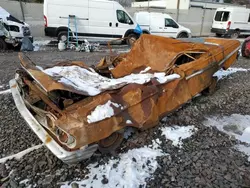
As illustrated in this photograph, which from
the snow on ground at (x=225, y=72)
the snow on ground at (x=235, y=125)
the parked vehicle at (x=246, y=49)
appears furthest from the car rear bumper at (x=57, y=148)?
the parked vehicle at (x=246, y=49)

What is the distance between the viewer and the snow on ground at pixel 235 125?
3580 mm

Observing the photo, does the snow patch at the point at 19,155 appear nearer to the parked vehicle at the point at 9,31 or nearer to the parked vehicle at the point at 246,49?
the parked vehicle at the point at 9,31

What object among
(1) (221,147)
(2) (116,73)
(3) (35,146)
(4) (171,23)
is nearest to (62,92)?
(3) (35,146)

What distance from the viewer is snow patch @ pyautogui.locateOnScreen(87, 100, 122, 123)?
244 cm

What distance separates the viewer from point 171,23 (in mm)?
14914

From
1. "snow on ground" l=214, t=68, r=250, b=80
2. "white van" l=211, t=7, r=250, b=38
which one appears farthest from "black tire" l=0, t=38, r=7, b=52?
"white van" l=211, t=7, r=250, b=38

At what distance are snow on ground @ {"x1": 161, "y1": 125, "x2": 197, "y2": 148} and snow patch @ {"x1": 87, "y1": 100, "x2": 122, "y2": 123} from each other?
118 cm

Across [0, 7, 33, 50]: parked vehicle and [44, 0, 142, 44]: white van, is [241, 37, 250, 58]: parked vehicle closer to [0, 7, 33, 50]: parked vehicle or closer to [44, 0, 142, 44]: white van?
[44, 0, 142, 44]: white van

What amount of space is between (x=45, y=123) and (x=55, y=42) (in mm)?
10997

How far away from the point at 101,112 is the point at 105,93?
0.95 ft

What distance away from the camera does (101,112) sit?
2.53 meters

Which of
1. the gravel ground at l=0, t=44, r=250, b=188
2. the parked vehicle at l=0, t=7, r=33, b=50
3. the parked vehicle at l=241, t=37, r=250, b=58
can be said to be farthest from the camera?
the parked vehicle at l=0, t=7, r=33, b=50

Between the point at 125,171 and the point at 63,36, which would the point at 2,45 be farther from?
the point at 125,171

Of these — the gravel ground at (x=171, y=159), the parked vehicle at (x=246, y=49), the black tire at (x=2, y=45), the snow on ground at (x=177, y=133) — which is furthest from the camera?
the black tire at (x=2, y=45)
